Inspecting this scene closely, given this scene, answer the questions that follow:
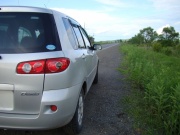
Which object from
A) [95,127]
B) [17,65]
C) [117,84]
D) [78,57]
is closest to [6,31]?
[17,65]

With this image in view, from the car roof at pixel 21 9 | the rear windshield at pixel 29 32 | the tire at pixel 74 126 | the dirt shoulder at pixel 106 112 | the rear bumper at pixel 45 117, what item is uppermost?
the car roof at pixel 21 9

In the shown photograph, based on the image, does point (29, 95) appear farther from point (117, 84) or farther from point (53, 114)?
point (117, 84)

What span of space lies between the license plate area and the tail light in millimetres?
285

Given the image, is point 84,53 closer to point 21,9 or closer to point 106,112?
point 106,112

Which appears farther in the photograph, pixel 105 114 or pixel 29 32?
pixel 105 114

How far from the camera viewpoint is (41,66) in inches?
119

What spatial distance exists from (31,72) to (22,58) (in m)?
0.19

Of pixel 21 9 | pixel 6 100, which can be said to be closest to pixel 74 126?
pixel 6 100

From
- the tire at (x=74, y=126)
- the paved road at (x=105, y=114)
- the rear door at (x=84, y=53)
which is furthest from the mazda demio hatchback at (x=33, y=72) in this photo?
the rear door at (x=84, y=53)

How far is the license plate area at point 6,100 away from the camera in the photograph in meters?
2.98

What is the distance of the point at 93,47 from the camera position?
6363 millimetres

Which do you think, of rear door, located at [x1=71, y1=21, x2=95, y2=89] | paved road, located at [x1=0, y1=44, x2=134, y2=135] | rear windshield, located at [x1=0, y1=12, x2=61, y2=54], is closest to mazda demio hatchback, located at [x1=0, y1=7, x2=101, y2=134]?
rear windshield, located at [x1=0, y1=12, x2=61, y2=54]

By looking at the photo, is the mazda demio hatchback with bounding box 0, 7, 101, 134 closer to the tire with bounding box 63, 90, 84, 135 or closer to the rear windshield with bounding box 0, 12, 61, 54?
the rear windshield with bounding box 0, 12, 61, 54

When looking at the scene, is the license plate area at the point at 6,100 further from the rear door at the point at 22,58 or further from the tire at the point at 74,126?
the tire at the point at 74,126
